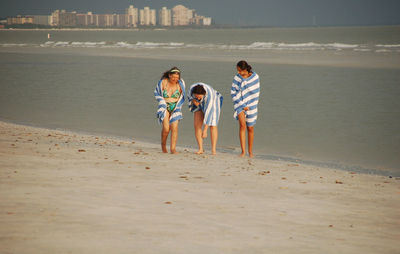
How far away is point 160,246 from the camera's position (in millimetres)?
3809

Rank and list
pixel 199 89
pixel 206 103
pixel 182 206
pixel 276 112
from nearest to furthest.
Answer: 1. pixel 182 206
2. pixel 199 89
3. pixel 206 103
4. pixel 276 112

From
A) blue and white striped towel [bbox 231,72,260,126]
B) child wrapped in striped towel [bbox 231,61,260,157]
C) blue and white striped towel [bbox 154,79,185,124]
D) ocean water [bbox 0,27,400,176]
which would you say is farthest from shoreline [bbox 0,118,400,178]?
blue and white striped towel [bbox 154,79,185,124]

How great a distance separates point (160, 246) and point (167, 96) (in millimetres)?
4417

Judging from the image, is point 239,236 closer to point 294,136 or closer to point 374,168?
point 374,168

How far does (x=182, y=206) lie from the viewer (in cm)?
483

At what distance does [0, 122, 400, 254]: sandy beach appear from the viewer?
391cm

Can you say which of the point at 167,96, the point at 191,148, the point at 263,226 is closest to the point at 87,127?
the point at 191,148

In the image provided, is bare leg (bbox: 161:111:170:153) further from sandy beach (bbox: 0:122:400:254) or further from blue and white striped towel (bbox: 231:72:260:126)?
blue and white striped towel (bbox: 231:72:260:126)

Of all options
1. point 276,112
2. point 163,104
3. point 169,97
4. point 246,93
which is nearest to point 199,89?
point 169,97

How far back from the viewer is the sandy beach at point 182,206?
3.91 metres

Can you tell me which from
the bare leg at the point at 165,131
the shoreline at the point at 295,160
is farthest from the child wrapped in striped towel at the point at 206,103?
the shoreline at the point at 295,160

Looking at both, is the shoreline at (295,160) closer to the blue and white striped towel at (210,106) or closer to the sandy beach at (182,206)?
the sandy beach at (182,206)

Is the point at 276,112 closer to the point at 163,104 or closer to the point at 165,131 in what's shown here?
the point at 165,131

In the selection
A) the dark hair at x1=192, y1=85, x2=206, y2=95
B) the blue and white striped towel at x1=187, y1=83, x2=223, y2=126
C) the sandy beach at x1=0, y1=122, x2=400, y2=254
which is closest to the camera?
the sandy beach at x1=0, y1=122, x2=400, y2=254
